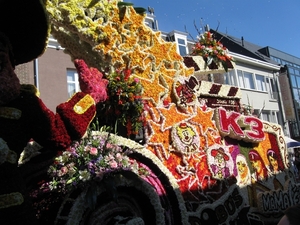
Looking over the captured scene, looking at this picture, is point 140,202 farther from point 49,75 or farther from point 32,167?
point 49,75

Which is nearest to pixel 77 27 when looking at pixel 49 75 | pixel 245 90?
pixel 49 75

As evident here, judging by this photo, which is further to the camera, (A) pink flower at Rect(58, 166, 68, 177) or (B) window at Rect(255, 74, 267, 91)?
(B) window at Rect(255, 74, 267, 91)

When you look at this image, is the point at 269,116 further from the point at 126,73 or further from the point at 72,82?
the point at 126,73

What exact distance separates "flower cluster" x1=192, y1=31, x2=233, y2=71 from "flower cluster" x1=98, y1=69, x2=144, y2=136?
262 cm

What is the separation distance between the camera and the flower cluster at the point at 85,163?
3.70 metres

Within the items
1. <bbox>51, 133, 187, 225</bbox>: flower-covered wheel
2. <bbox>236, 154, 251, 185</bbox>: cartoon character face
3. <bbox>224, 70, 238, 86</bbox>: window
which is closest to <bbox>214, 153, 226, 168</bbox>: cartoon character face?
<bbox>236, 154, 251, 185</bbox>: cartoon character face

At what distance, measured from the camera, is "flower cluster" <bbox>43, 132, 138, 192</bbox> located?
3695mm

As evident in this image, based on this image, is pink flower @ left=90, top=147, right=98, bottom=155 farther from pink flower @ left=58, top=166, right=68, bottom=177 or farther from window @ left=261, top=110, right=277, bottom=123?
window @ left=261, top=110, right=277, bottom=123

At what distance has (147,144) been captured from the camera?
526cm

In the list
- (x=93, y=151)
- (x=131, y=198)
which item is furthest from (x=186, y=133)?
(x=93, y=151)

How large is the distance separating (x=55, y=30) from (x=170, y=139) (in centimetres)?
235

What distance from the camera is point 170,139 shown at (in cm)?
559

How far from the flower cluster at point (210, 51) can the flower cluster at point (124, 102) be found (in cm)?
262

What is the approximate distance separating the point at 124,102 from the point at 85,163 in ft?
4.70
